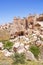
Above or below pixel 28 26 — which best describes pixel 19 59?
above

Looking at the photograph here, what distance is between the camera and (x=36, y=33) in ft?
133

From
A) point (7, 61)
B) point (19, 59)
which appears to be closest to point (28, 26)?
point (7, 61)

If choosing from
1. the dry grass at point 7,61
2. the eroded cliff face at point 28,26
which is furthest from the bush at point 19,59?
the eroded cliff face at point 28,26

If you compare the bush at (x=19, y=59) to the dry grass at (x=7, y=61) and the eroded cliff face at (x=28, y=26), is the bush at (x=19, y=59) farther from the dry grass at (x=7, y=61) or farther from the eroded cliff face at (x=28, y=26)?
the eroded cliff face at (x=28, y=26)

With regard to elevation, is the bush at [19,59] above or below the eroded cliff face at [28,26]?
above

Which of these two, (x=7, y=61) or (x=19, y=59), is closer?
(x=19, y=59)

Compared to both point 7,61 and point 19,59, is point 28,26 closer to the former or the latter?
point 7,61

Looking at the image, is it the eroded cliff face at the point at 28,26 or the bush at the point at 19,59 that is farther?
the eroded cliff face at the point at 28,26

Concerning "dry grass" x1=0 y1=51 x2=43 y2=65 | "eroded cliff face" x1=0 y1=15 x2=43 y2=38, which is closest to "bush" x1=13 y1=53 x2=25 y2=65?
"dry grass" x1=0 y1=51 x2=43 y2=65

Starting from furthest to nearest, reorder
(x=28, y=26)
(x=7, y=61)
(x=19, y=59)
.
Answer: (x=28, y=26) < (x=7, y=61) < (x=19, y=59)

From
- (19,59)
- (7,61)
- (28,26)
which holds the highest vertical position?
(19,59)

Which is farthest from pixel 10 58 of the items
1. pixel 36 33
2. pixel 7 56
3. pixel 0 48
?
pixel 36 33

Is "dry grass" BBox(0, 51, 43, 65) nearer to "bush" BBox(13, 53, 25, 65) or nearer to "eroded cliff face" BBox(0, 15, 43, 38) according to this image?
"bush" BBox(13, 53, 25, 65)

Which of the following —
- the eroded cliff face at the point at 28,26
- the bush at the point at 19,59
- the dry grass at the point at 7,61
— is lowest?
the eroded cliff face at the point at 28,26
